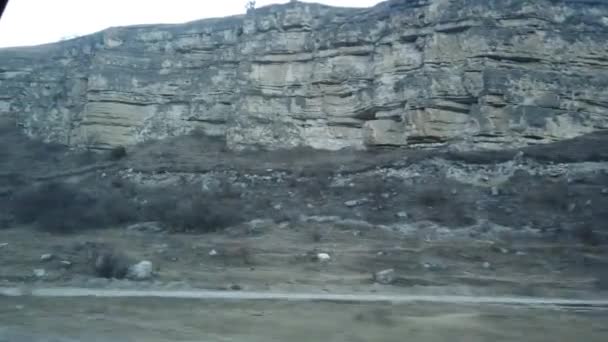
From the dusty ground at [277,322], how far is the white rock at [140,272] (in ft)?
8.64

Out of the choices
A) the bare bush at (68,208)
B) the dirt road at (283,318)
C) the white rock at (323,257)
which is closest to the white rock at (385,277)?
the dirt road at (283,318)

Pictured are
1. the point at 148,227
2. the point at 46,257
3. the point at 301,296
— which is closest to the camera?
the point at 301,296

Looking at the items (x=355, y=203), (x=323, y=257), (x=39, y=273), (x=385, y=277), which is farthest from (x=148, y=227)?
(x=385, y=277)

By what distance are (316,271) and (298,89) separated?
17471 mm

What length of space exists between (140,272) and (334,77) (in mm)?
19602

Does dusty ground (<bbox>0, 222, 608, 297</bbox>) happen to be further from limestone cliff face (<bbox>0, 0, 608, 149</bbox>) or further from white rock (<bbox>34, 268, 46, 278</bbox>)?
limestone cliff face (<bbox>0, 0, 608, 149</bbox>)

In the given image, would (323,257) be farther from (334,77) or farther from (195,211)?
(334,77)

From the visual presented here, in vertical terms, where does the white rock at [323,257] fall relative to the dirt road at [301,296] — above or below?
below

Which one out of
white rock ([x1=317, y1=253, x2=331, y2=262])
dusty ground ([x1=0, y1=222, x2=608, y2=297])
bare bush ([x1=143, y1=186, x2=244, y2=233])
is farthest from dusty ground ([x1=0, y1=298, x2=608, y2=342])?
bare bush ([x1=143, y1=186, x2=244, y2=233])

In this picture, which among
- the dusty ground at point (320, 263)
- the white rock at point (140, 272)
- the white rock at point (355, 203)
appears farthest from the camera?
the white rock at point (355, 203)

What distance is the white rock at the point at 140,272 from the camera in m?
15.0

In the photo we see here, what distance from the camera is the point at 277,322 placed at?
34.9 ft

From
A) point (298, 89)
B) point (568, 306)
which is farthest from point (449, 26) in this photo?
point (568, 306)

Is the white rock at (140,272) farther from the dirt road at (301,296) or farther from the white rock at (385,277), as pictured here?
the white rock at (385,277)
